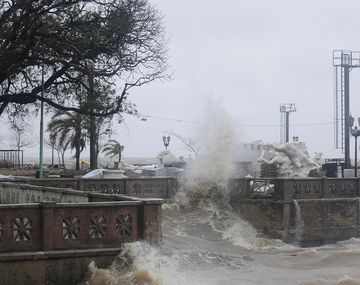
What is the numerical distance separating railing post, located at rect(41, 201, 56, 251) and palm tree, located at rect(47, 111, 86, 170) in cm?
3623

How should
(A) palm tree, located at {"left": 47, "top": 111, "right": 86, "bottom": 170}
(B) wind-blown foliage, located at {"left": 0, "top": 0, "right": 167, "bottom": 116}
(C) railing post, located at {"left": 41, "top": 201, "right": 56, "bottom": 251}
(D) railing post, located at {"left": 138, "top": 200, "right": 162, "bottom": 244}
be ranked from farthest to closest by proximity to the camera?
(A) palm tree, located at {"left": 47, "top": 111, "right": 86, "bottom": 170}
(B) wind-blown foliage, located at {"left": 0, "top": 0, "right": 167, "bottom": 116}
(D) railing post, located at {"left": 138, "top": 200, "right": 162, "bottom": 244}
(C) railing post, located at {"left": 41, "top": 201, "right": 56, "bottom": 251}

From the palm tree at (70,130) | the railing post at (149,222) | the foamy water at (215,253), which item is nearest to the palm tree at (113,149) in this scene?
the palm tree at (70,130)

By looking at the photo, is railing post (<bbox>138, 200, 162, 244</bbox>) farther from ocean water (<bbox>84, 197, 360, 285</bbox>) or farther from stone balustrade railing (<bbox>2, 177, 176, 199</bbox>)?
stone balustrade railing (<bbox>2, 177, 176, 199</bbox>)

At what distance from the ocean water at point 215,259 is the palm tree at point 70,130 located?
24362mm

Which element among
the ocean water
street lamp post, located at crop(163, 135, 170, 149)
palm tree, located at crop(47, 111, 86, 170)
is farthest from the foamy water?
street lamp post, located at crop(163, 135, 170, 149)

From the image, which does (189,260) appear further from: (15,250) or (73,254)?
(15,250)

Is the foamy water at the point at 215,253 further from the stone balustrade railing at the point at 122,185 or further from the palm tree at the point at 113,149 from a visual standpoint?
the palm tree at the point at 113,149

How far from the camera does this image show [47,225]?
11.1 meters

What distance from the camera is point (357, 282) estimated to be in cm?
1382

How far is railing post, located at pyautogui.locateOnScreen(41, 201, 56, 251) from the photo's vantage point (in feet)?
36.6

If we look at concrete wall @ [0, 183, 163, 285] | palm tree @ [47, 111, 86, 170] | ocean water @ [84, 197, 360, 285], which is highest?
palm tree @ [47, 111, 86, 170]

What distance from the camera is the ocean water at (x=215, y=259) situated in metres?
11.6

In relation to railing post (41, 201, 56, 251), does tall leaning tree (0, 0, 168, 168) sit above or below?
above

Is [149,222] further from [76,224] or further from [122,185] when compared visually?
[122,185]
